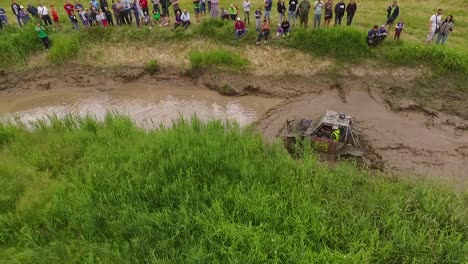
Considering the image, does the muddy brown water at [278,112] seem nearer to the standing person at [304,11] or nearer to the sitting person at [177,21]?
the sitting person at [177,21]

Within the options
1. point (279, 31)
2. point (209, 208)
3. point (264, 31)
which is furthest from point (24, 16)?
point (209, 208)

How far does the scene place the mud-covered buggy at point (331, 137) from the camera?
11.2 m

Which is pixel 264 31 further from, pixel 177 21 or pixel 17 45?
pixel 17 45

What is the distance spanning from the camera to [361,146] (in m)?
12.1

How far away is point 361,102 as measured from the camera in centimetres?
1440

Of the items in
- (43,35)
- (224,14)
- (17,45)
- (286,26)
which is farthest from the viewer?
(224,14)

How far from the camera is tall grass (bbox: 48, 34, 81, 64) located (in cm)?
1750

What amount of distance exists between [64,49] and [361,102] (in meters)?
14.6

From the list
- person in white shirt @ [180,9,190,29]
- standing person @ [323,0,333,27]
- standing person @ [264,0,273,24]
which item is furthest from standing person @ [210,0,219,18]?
standing person @ [323,0,333,27]

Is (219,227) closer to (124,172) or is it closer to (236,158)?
(236,158)

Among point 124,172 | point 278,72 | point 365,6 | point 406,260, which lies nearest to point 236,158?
point 124,172

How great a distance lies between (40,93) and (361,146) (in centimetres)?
1470

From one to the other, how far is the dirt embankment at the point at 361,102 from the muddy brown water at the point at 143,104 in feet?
1.43

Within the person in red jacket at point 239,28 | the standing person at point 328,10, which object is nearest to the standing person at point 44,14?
the person in red jacket at point 239,28
